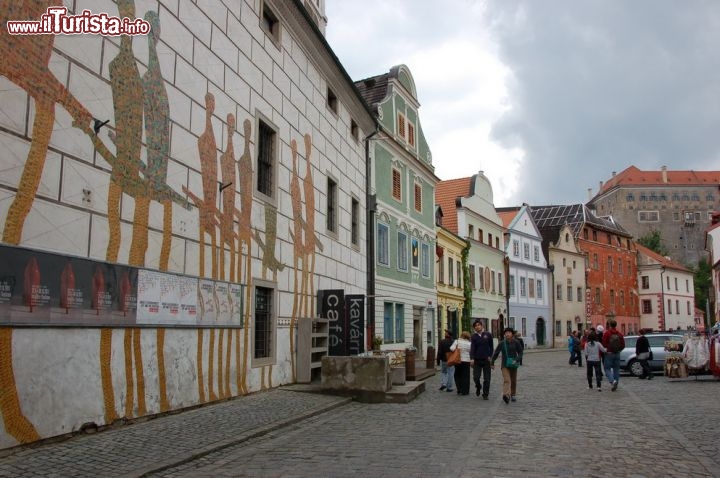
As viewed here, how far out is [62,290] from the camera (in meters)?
8.34

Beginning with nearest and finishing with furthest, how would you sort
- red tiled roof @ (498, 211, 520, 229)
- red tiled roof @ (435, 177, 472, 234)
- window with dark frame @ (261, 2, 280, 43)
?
window with dark frame @ (261, 2, 280, 43)
red tiled roof @ (435, 177, 472, 234)
red tiled roof @ (498, 211, 520, 229)

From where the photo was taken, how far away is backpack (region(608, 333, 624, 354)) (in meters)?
16.9

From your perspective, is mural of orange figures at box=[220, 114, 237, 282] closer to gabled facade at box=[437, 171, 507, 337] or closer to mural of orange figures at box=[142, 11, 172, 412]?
mural of orange figures at box=[142, 11, 172, 412]

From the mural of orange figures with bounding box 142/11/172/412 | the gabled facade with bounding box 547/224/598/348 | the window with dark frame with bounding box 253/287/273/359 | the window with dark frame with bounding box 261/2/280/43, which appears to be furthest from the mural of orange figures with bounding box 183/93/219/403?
the gabled facade with bounding box 547/224/598/348

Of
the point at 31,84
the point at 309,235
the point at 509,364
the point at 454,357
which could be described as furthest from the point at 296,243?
the point at 31,84

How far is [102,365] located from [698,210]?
132m

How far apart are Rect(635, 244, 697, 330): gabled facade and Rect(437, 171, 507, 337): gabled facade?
114 ft

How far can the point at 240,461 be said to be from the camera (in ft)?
25.5

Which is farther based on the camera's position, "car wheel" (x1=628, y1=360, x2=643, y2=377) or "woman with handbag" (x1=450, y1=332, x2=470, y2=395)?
"car wheel" (x1=628, y1=360, x2=643, y2=377)

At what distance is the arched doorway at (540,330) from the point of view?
55444mm

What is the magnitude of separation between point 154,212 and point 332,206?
10094 mm

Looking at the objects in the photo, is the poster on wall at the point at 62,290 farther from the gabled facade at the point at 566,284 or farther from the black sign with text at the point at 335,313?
the gabled facade at the point at 566,284

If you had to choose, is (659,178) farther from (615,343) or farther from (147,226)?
(147,226)

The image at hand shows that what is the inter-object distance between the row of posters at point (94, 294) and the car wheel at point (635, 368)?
16.1 m
